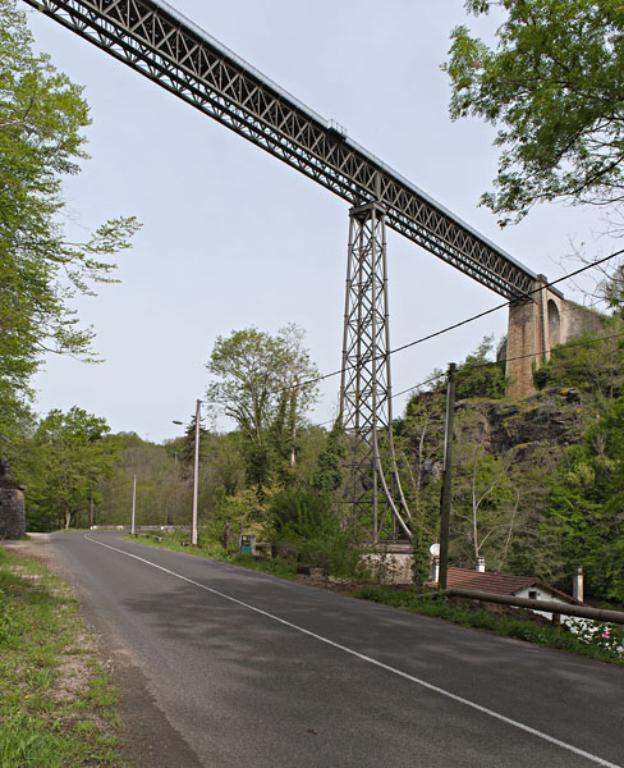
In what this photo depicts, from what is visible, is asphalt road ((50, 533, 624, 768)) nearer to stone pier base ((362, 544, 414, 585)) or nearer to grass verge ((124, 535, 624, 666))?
grass verge ((124, 535, 624, 666))

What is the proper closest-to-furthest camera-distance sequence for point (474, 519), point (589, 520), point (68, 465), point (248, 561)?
point (248, 561) → point (474, 519) → point (589, 520) → point (68, 465)

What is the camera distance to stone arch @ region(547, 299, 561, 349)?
58.1 m

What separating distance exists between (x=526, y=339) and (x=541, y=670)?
1886 inches

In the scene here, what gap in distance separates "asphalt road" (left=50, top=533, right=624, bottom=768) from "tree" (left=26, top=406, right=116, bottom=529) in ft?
196

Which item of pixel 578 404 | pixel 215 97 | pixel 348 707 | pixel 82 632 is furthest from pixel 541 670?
pixel 578 404

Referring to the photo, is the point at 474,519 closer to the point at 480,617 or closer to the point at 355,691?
the point at 480,617

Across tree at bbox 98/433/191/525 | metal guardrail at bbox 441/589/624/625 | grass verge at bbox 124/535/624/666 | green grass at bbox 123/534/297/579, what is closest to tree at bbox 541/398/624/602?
green grass at bbox 123/534/297/579

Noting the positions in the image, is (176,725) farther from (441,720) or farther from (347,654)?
(347,654)

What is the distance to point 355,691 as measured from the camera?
22.8 feet

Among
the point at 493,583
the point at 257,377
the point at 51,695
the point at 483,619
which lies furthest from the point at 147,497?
the point at 51,695

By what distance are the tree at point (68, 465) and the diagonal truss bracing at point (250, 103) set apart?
4980 centimetres

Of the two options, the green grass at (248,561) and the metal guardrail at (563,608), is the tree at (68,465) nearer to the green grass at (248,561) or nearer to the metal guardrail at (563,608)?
the green grass at (248,561)

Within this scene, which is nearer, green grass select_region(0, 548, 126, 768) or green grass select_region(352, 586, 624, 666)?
green grass select_region(0, 548, 126, 768)

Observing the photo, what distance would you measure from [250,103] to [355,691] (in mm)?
22494
